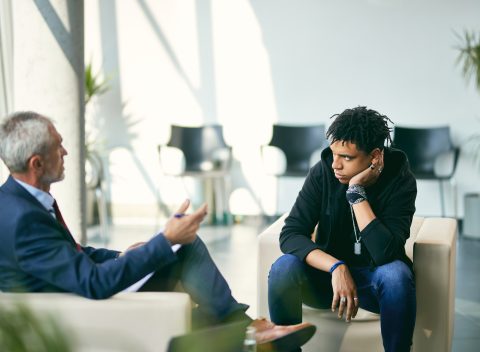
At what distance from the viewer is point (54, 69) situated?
4281mm

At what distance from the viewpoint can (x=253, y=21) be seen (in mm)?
7547

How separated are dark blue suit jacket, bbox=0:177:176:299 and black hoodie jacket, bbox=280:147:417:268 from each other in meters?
0.88

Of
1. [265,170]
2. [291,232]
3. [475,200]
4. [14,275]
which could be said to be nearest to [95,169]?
[265,170]

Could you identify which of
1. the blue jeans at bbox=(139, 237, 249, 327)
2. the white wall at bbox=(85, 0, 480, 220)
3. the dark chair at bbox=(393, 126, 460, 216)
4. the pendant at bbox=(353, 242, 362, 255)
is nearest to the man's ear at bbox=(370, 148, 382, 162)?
the pendant at bbox=(353, 242, 362, 255)

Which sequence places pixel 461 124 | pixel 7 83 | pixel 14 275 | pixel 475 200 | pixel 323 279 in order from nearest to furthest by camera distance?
pixel 14 275 → pixel 323 279 → pixel 7 83 → pixel 475 200 → pixel 461 124

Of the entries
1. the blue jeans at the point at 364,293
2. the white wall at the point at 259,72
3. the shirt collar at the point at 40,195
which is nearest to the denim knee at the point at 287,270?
the blue jeans at the point at 364,293

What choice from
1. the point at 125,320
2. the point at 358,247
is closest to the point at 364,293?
the point at 358,247

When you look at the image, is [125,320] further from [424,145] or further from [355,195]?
[424,145]

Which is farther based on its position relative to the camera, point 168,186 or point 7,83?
point 168,186

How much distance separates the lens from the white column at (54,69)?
13.9 ft

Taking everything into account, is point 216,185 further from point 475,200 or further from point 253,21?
point 475,200

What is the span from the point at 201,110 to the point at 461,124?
8.20ft

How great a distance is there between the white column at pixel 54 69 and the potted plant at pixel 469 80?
150 inches

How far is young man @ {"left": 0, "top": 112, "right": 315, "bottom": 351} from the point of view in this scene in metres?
2.20
